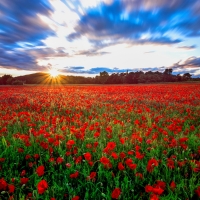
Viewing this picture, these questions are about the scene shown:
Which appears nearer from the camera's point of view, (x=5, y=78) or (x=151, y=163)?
(x=151, y=163)

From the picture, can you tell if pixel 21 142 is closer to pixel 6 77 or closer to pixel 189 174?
pixel 189 174

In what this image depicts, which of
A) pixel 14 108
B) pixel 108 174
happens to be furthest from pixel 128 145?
pixel 14 108

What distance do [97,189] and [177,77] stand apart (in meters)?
87.1

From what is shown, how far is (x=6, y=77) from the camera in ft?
254

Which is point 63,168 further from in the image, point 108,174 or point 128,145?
point 128,145

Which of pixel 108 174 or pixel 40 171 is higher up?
pixel 40 171

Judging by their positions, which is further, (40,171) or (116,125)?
(116,125)

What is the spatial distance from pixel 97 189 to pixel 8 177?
54.7 inches

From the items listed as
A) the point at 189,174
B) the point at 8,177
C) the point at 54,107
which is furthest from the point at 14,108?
the point at 189,174

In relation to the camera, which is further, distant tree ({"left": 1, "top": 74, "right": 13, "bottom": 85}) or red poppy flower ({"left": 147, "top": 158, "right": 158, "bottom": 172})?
distant tree ({"left": 1, "top": 74, "right": 13, "bottom": 85})

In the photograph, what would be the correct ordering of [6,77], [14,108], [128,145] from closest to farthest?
[128,145]
[14,108]
[6,77]

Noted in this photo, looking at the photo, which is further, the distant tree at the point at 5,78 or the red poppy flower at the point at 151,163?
the distant tree at the point at 5,78

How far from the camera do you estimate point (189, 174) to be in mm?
3053

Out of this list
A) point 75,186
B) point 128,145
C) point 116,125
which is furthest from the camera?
point 116,125
